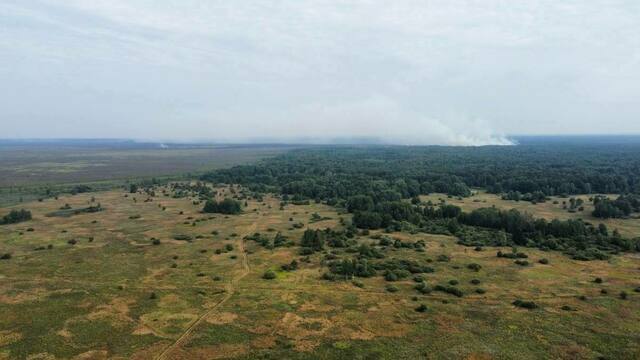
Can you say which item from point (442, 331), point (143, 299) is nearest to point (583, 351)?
point (442, 331)

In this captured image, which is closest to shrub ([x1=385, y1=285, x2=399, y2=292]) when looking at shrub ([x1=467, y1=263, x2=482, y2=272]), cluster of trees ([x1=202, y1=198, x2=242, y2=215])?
shrub ([x1=467, y1=263, x2=482, y2=272])

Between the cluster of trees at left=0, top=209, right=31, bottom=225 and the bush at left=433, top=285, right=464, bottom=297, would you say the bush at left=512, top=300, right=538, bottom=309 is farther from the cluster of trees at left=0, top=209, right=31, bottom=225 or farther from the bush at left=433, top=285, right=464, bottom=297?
→ the cluster of trees at left=0, top=209, right=31, bottom=225

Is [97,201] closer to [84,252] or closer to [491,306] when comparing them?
[84,252]

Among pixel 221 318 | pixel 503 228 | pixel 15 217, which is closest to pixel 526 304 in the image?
pixel 221 318

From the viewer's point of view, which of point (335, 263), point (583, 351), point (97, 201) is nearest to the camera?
point (583, 351)

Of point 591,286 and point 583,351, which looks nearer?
point 583,351

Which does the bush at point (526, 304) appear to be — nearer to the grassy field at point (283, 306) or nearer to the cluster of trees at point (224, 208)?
the grassy field at point (283, 306)

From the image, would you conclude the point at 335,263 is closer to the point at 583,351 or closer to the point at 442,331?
the point at 442,331

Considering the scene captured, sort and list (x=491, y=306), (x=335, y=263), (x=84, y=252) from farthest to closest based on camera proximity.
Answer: (x=84, y=252), (x=335, y=263), (x=491, y=306)
